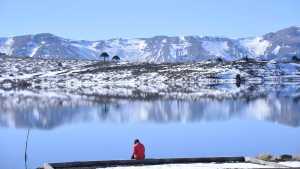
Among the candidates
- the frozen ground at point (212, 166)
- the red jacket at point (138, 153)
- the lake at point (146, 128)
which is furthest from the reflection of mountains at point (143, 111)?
the frozen ground at point (212, 166)

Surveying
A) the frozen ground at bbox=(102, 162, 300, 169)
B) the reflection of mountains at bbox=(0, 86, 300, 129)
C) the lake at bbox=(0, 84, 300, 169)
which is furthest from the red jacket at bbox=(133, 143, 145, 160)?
the reflection of mountains at bbox=(0, 86, 300, 129)

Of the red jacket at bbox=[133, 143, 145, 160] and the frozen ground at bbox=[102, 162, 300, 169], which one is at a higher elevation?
the red jacket at bbox=[133, 143, 145, 160]

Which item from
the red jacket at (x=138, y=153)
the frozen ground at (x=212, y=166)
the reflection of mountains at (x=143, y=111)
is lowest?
the reflection of mountains at (x=143, y=111)

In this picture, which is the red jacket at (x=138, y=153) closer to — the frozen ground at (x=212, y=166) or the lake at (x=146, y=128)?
the frozen ground at (x=212, y=166)

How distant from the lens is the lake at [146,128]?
4456cm

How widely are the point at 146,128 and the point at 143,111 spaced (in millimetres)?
→ 22328

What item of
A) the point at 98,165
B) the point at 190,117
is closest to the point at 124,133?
the point at 190,117

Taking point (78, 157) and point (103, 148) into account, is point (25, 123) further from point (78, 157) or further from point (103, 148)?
point (78, 157)

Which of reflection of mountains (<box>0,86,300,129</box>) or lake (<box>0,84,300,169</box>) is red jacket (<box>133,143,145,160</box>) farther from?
reflection of mountains (<box>0,86,300,129</box>)

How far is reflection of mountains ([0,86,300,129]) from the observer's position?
73481 millimetres

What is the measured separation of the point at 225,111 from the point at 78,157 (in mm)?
45171

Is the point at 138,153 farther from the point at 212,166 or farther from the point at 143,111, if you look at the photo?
the point at 143,111

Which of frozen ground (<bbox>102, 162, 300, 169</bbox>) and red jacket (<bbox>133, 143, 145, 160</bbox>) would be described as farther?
red jacket (<bbox>133, 143, 145, 160</bbox>)

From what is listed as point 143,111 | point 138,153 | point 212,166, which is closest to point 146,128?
point 143,111
